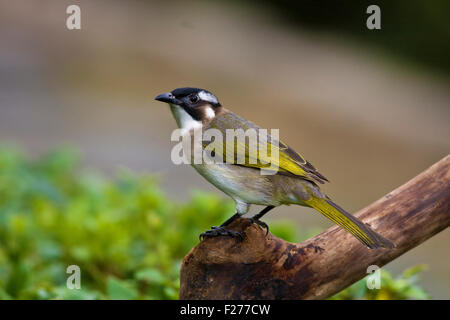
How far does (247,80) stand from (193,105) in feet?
28.0

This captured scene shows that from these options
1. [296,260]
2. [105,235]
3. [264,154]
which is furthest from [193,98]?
[105,235]

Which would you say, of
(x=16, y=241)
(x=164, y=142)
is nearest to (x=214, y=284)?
(x=16, y=241)

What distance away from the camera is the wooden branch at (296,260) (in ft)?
11.0

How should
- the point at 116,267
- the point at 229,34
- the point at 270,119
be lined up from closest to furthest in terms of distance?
the point at 116,267, the point at 270,119, the point at 229,34

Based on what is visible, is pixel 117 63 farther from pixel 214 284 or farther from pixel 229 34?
pixel 214 284

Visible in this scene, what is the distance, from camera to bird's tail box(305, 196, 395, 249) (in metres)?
3.07

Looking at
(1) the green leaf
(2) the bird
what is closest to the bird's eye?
(2) the bird

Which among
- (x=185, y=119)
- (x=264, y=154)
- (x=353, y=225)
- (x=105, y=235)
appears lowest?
(x=105, y=235)

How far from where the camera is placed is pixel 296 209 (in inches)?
326

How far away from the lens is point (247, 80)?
12.1 metres

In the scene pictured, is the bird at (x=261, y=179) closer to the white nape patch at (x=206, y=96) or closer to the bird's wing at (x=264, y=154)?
the bird's wing at (x=264, y=154)

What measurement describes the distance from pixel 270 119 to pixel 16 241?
622 cm

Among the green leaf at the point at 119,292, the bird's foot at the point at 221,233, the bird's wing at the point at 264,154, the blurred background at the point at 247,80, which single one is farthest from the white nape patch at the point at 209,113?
the blurred background at the point at 247,80

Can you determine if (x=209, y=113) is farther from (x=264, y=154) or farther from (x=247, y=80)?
(x=247, y=80)
